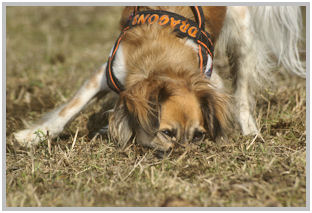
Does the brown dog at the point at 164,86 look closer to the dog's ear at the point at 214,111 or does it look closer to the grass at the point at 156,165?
the dog's ear at the point at 214,111

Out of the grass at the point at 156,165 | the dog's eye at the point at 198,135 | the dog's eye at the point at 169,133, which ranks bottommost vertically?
the grass at the point at 156,165

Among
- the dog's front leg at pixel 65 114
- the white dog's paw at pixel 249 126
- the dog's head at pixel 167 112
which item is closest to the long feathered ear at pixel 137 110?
the dog's head at pixel 167 112

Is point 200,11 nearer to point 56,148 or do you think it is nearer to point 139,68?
point 139,68

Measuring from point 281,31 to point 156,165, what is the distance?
2.45 m

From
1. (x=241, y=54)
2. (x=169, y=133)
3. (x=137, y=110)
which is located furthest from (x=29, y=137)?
(x=241, y=54)

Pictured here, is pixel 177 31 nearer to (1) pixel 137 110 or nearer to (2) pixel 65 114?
(1) pixel 137 110

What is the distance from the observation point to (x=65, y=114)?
340cm

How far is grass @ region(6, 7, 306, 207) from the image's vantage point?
231 cm

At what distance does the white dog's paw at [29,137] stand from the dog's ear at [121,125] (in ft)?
2.12

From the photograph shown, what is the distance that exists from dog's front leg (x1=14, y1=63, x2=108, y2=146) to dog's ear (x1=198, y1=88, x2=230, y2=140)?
3.00ft

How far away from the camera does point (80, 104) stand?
3410 mm

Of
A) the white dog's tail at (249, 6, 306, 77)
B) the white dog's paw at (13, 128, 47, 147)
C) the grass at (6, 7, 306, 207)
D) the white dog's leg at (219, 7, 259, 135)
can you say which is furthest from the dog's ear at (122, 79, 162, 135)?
the white dog's tail at (249, 6, 306, 77)

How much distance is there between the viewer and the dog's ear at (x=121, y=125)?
285cm

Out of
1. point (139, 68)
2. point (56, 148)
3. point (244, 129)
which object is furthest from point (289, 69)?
point (56, 148)
